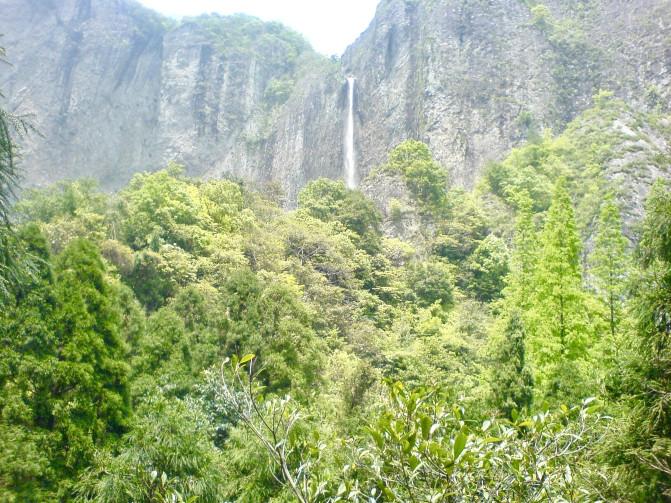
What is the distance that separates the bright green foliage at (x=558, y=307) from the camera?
12297mm

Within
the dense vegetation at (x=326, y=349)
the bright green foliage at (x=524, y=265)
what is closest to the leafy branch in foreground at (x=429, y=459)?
the dense vegetation at (x=326, y=349)

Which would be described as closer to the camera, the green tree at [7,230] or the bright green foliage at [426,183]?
the green tree at [7,230]

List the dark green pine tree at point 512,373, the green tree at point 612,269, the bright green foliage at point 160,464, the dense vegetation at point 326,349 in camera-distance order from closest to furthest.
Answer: the dense vegetation at point 326,349 → the bright green foliage at point 160,464 → the dark green pine tree at point 512,373 → the green tree at point 612,269

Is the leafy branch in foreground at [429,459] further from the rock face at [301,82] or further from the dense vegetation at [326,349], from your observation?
the rock face at [301,82]

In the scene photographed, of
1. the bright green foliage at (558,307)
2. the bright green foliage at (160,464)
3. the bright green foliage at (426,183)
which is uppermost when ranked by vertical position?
the bright green foliage at (426,183)

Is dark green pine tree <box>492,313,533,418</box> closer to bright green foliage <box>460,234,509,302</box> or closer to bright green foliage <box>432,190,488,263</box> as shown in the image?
bright green foliage <box>460,234,509,302</box>

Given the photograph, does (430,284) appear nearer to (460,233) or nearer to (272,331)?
(460,233)

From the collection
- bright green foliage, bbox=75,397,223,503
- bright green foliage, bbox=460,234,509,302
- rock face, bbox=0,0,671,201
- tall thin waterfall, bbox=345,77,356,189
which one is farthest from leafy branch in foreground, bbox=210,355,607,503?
tall thin waterfall, bbox=345,77,356,189

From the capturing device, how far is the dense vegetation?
2.68 meters

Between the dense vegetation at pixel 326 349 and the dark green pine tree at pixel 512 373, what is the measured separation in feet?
0.15

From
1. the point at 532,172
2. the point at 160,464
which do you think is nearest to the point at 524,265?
the point at 160,464

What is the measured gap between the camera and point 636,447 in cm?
488

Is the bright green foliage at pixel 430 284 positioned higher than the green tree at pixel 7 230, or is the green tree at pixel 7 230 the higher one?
the green tree at pixel 7 230

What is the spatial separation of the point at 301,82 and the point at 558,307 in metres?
42.7
